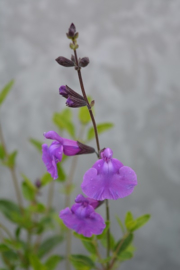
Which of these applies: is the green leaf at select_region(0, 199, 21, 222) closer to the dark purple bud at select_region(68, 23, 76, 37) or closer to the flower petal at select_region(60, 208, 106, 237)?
the flower petal at select_region(60, 208, 106, 237)

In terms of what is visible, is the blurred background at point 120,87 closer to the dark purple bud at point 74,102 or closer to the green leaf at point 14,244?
the green leaf at point 14,244

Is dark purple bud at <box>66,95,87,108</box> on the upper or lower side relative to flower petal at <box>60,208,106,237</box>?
upper

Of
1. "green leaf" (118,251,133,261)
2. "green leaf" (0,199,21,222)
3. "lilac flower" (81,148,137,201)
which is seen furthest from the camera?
"green leaf" (0,199,21,222)

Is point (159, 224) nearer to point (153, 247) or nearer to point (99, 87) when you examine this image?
point (153, 247)

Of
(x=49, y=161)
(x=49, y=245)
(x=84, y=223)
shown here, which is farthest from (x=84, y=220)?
(x=49, y=245)

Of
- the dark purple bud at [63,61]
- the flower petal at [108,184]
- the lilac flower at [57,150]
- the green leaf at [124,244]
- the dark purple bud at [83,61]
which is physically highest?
the dark purple bud at [83,61]

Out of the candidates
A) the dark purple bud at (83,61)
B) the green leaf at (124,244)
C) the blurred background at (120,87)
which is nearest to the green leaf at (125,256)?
the green leaf at (124,244)

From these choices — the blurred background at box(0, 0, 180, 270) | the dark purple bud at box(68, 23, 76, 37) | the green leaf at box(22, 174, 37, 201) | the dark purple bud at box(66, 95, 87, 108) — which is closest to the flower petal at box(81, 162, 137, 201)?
the dark purple bud at box(66, 95, 87, 108)
